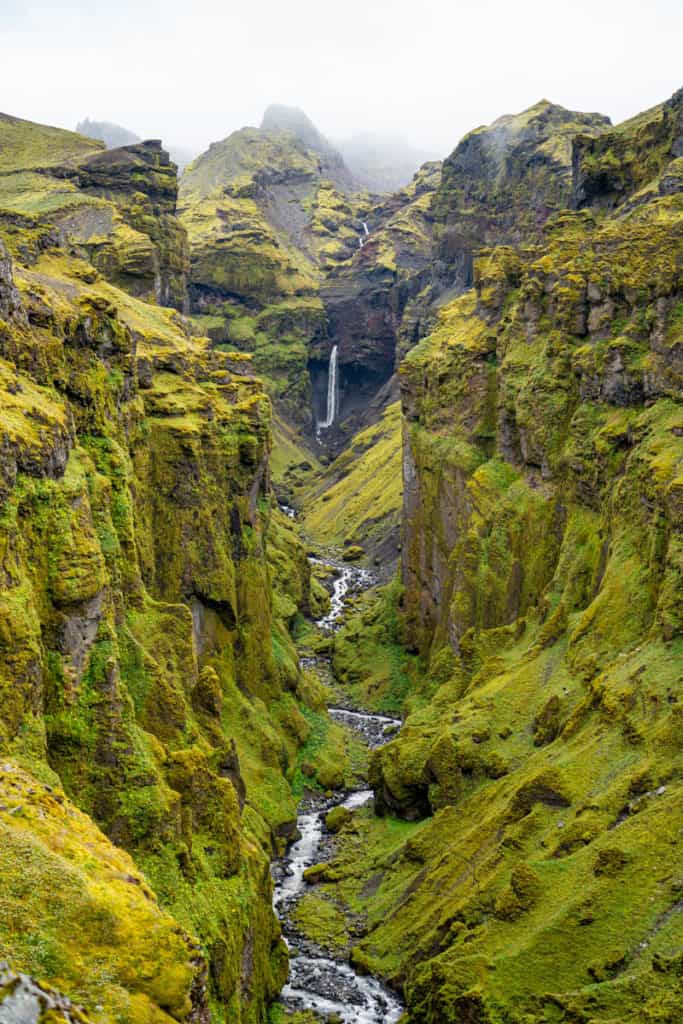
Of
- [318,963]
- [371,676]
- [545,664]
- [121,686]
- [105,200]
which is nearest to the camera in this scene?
[121,686]

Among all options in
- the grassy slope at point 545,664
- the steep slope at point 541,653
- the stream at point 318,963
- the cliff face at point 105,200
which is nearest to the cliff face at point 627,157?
the steep slope at point 541,653

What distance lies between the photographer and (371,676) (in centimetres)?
10856

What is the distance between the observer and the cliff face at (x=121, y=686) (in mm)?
26812

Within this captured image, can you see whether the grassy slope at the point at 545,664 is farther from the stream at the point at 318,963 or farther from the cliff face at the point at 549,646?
the stream at the point at 318,963

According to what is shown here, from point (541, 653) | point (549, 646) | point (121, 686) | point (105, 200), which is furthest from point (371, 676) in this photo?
point (105, 200)

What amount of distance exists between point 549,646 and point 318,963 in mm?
26864

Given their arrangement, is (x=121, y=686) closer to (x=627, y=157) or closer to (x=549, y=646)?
(x=549, y=646)

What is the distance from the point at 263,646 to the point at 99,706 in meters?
45.0

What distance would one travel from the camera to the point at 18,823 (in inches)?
1084

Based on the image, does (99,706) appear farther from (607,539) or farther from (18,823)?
(607,539)

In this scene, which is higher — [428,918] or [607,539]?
[607,539]

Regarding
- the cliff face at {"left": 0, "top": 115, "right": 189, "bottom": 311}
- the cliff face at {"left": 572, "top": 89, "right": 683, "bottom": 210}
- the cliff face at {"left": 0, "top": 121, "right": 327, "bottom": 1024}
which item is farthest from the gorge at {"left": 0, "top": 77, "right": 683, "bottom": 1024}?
the cliff face at {"left": 0, "top": 115, "right": 189, "bottom": 311}

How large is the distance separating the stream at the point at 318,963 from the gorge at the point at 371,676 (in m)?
0.22

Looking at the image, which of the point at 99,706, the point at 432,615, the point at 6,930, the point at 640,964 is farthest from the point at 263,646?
the point at 6,930
